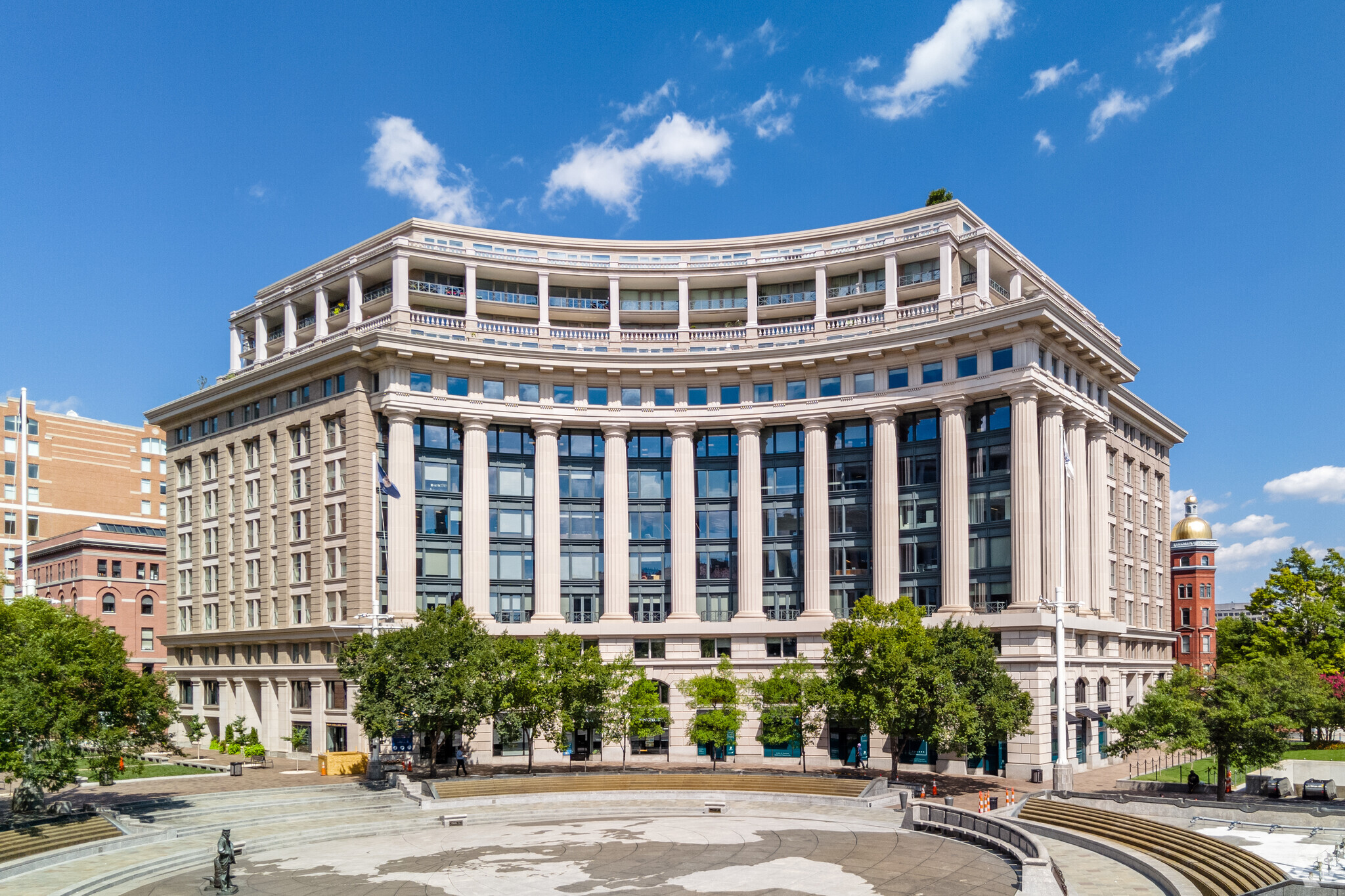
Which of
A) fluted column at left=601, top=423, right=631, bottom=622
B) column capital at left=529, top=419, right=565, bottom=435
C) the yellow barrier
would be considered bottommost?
the yellow barrier

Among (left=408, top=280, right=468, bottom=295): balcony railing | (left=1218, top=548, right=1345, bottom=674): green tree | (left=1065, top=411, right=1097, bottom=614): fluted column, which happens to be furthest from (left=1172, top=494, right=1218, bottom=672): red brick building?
(left=408, top=280, right=468, bottom=295): balcony railing

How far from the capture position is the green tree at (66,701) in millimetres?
42750

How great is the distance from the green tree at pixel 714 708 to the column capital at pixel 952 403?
22528 mm

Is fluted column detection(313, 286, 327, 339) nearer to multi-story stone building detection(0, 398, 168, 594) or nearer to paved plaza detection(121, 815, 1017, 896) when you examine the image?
paved plaza detection(121, 815, 1017, 896)

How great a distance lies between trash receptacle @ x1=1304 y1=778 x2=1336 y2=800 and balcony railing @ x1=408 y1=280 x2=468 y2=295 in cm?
6233

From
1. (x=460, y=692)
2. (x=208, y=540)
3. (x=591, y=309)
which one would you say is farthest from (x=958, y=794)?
(x=208, y=540)

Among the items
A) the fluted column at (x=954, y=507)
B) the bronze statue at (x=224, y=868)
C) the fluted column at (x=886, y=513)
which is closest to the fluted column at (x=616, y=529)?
the fluted column at (x=886, y=513)

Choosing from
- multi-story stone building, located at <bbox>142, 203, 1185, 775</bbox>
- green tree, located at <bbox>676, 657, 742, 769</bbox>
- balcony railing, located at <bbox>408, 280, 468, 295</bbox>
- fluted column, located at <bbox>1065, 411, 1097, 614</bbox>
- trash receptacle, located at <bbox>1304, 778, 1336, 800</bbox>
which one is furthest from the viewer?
balcony railing, located at <bbox>408, 280, 468, 295</bbox>

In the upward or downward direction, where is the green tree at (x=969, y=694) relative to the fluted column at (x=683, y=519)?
downward

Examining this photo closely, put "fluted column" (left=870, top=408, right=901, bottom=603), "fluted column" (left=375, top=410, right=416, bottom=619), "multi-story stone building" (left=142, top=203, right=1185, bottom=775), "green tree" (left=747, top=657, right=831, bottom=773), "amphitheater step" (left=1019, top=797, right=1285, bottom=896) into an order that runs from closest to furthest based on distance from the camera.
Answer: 1. "amphitheater step" (left=1019, top=797, right=1285, bottom=896)
2. "green tree" (left=747, top=657, right=831, bottom=773)
3. "multi-story stone building" (left=142, top=203, right=1185, bottom=775)
4. "fluted column" (left=375, top=410, right=416, bottom=619)
5. "fluted column" (left=870, top=408, right=901, bottom=603)

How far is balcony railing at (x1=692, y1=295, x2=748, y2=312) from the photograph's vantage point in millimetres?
81562

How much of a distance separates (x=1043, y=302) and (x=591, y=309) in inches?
1345

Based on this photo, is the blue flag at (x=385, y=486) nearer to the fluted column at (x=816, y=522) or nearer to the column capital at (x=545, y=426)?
the column capital at (x=545, y=426)

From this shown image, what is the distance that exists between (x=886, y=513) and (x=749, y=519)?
389 inches
